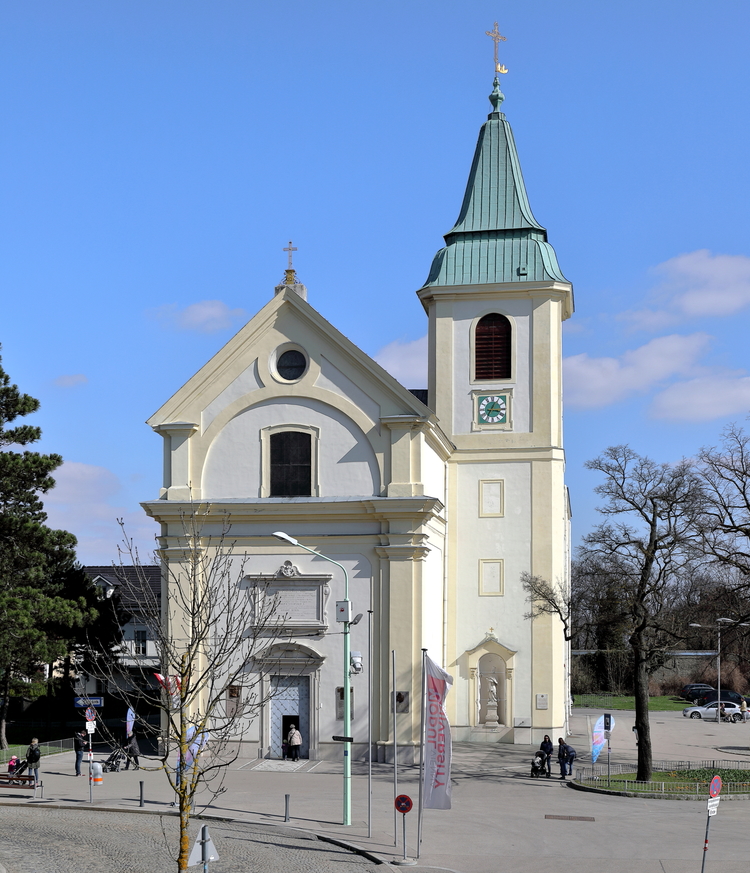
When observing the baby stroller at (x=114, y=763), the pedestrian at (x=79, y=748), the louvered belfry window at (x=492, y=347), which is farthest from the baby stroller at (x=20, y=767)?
the louvered belfry window at (x=492, y=347)

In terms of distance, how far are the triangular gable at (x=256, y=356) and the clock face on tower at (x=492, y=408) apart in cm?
687

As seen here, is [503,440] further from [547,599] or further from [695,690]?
[695,690]

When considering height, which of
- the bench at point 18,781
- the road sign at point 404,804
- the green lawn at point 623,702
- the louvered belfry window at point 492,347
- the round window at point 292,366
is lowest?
the green lawn at point 623,702

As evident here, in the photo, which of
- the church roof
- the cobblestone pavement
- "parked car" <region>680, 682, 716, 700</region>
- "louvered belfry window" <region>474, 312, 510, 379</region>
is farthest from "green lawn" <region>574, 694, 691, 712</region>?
the cobblestone pavement

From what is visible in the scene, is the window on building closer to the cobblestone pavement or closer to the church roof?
the church roof

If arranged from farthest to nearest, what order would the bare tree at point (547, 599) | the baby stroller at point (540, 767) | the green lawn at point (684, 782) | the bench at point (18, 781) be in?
the bare tree at point (547, 599)
the baby stroller at point (540, 767)
the bench at point (18, 781)
the green lawn at point (684, 782)

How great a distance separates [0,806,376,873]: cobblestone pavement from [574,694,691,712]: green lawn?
158 feet

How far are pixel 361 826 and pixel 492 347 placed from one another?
22530 mm

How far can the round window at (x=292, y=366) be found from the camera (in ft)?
126

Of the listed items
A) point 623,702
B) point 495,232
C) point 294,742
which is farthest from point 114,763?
point 623,702

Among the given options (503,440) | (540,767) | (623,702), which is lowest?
(623,702)

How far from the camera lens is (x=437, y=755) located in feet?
72.9

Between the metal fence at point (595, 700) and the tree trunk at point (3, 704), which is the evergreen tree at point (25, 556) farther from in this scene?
the metal fence at point (595, 700)

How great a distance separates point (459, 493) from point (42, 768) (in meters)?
17.4
